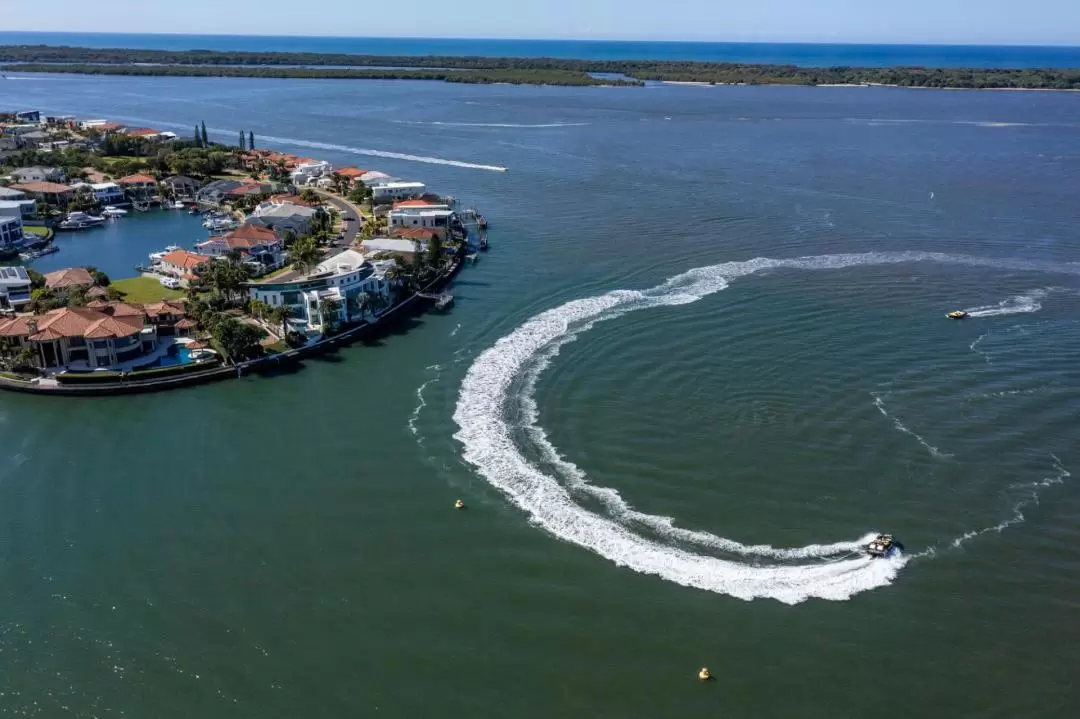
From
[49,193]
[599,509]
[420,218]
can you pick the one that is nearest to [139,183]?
[49,193]

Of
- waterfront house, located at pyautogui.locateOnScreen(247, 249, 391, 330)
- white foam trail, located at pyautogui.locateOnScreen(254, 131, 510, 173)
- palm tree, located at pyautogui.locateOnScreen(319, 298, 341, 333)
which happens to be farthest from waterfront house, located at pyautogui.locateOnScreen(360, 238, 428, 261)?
white foam trail, located at pyautogui.locateOnScreen(254, 131, 510, 173)

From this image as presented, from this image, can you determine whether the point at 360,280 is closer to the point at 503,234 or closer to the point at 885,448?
the point at 503,234

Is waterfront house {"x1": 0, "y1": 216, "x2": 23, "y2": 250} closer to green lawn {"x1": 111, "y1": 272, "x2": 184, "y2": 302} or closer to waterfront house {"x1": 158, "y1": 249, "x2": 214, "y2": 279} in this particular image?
green lawn {"x1": 111, "y1": 272, "x2": 184, "y2": 302}

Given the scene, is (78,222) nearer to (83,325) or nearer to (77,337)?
(83,325)

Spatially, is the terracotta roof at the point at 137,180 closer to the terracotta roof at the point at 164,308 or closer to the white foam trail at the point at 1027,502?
the terracotta roof at the point at 164,308

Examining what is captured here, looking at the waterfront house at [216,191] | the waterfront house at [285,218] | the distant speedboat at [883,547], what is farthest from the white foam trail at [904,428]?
the waterfront house at [216,191]
